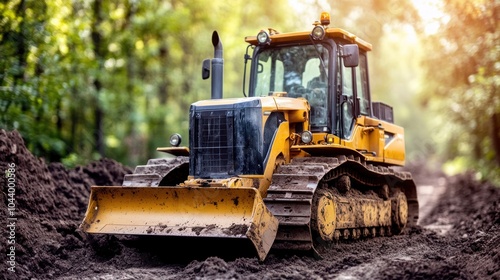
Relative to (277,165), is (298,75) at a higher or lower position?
higher

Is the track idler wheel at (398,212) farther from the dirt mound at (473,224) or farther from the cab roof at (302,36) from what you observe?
the cab roof at (302,36)

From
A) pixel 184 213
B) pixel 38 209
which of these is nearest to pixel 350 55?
pixel 184 213


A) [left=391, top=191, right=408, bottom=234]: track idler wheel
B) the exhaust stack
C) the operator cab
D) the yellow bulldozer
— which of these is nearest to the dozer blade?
the yellow bulldozer

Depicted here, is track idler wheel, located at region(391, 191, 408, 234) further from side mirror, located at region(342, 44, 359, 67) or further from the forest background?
the forest background

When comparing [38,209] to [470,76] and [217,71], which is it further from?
[470,76]

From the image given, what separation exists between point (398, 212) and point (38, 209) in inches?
249

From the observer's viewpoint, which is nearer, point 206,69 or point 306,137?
point 306,137

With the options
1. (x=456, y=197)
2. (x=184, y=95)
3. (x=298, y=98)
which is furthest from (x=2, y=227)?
(x=184, y=95)

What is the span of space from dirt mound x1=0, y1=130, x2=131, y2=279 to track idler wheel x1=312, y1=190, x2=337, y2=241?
338 cm

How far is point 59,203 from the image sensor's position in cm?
1216

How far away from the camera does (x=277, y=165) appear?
407 inches

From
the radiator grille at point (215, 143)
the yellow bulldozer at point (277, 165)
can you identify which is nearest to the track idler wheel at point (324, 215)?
the yellow bulldozer at point (277, 165)

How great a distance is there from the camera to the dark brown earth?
28.1ft

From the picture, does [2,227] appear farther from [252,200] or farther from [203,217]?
[252,200]
